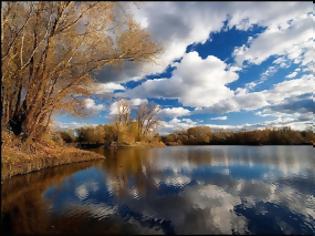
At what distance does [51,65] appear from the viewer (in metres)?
18.5

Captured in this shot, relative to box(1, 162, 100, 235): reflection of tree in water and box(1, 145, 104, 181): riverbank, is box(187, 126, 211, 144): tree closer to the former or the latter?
box(1, 145, 104, 181): riverbank

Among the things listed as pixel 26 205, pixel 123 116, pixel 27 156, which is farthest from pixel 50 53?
pixel 123 116

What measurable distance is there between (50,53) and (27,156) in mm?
6480

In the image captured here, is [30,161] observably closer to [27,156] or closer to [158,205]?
[27,156]

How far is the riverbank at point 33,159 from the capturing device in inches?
606

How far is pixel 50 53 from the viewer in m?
17.8

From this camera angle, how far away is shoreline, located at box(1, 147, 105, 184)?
15.2 metres

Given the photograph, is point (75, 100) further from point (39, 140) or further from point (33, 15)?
point (33, 15)

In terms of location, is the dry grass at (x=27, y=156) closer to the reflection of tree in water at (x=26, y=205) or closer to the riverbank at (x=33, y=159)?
the riverbank at (x=33, y=159)

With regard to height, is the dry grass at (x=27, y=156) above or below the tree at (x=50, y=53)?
below

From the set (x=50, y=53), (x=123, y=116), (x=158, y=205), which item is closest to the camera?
(x=158, y=205)

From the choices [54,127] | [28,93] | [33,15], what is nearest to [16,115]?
[28,93]

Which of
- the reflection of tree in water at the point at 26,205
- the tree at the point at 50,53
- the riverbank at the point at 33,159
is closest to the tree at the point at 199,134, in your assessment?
the riverbank at the point at 33,159

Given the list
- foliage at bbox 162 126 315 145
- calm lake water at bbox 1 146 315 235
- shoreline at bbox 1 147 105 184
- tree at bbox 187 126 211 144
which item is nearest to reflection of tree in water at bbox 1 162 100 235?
calm lake water at bbox 1 146 315 235
